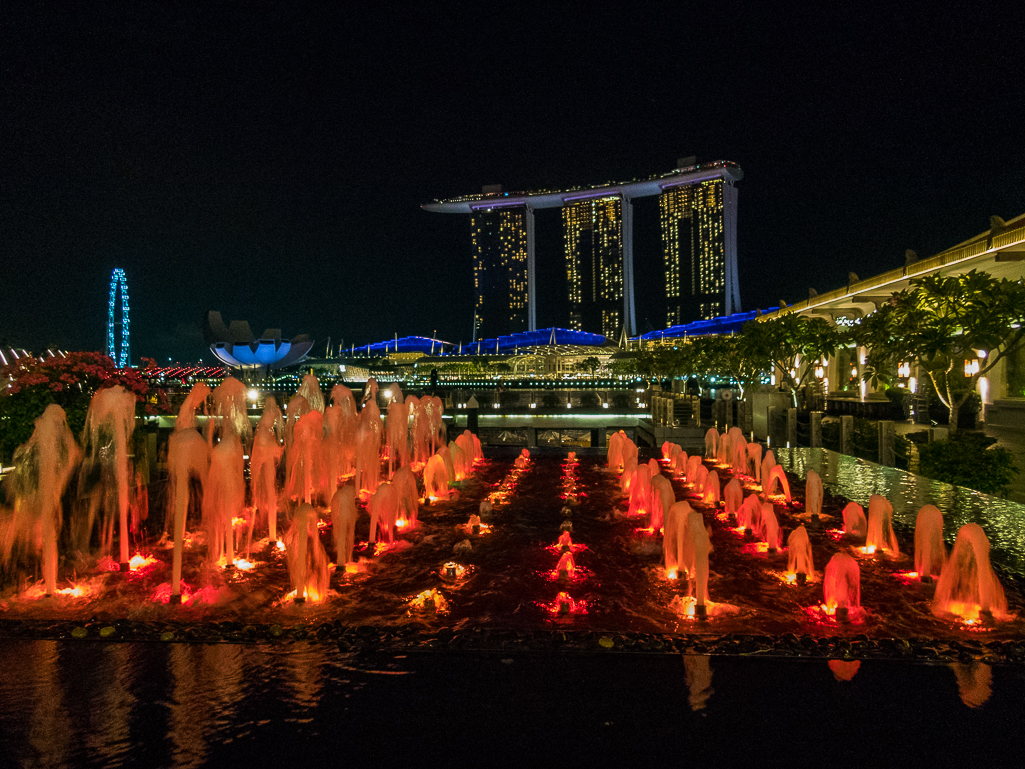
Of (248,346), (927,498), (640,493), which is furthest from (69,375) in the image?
(248,346)

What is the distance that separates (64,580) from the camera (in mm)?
5469

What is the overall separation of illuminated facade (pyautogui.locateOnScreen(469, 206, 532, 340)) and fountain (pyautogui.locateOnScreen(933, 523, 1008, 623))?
107268mm

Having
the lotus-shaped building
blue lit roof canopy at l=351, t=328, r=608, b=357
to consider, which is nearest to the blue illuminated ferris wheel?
the lotus-shaped building

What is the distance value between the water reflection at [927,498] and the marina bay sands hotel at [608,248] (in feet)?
276

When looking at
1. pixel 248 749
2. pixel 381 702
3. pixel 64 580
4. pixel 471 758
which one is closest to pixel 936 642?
pixel 471 758

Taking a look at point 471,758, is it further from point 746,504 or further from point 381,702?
point 746,504

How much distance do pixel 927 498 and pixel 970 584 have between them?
3568 millimetres

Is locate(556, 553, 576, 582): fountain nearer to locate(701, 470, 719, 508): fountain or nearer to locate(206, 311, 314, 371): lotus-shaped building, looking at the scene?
locate(701, 470, 719, 508): fountain

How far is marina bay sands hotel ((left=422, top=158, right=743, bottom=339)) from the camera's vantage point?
94.9m

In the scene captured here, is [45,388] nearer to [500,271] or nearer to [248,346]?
[248,346]

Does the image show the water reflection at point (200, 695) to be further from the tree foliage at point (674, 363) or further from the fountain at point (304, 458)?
the tree foliage at point (674, 363)

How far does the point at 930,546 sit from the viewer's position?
17.9 feet

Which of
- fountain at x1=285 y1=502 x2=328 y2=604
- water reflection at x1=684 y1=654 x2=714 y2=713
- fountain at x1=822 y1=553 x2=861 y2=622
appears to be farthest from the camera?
fountain at x1=285 y1=502 x2=328 y2=604

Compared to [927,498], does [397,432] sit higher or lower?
higher
